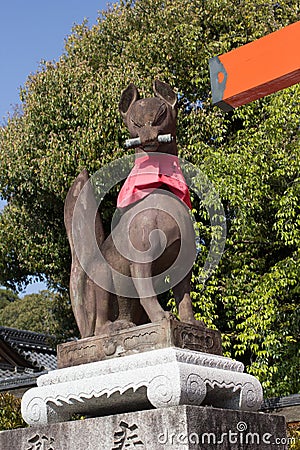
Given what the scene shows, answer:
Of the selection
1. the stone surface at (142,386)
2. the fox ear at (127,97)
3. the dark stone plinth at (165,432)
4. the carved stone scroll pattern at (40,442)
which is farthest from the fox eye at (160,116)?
the carved stone scroll pattern at (40,442)

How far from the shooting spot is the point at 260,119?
34.9ft

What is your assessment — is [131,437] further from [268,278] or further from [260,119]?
[260,119]

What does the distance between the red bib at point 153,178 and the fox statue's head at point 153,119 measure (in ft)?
0.24

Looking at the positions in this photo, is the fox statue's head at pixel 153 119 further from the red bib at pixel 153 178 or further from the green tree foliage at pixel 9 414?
the green tree foliage at pixel 9 414

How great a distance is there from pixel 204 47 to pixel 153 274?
8247 mm

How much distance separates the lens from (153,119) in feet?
12.8

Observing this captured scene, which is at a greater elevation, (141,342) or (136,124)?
(136,124)

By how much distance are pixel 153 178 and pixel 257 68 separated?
1.22m

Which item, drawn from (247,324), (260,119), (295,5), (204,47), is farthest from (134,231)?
(295,5)

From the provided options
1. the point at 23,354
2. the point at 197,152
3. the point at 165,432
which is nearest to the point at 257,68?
the point at 165,432

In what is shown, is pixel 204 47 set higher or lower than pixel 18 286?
higher

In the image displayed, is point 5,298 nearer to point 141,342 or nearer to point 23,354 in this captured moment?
point 23,354

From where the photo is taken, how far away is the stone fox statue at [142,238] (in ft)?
12.1

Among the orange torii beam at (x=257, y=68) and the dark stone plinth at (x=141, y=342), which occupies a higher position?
the orange torii beam at (x=257, y=68)
